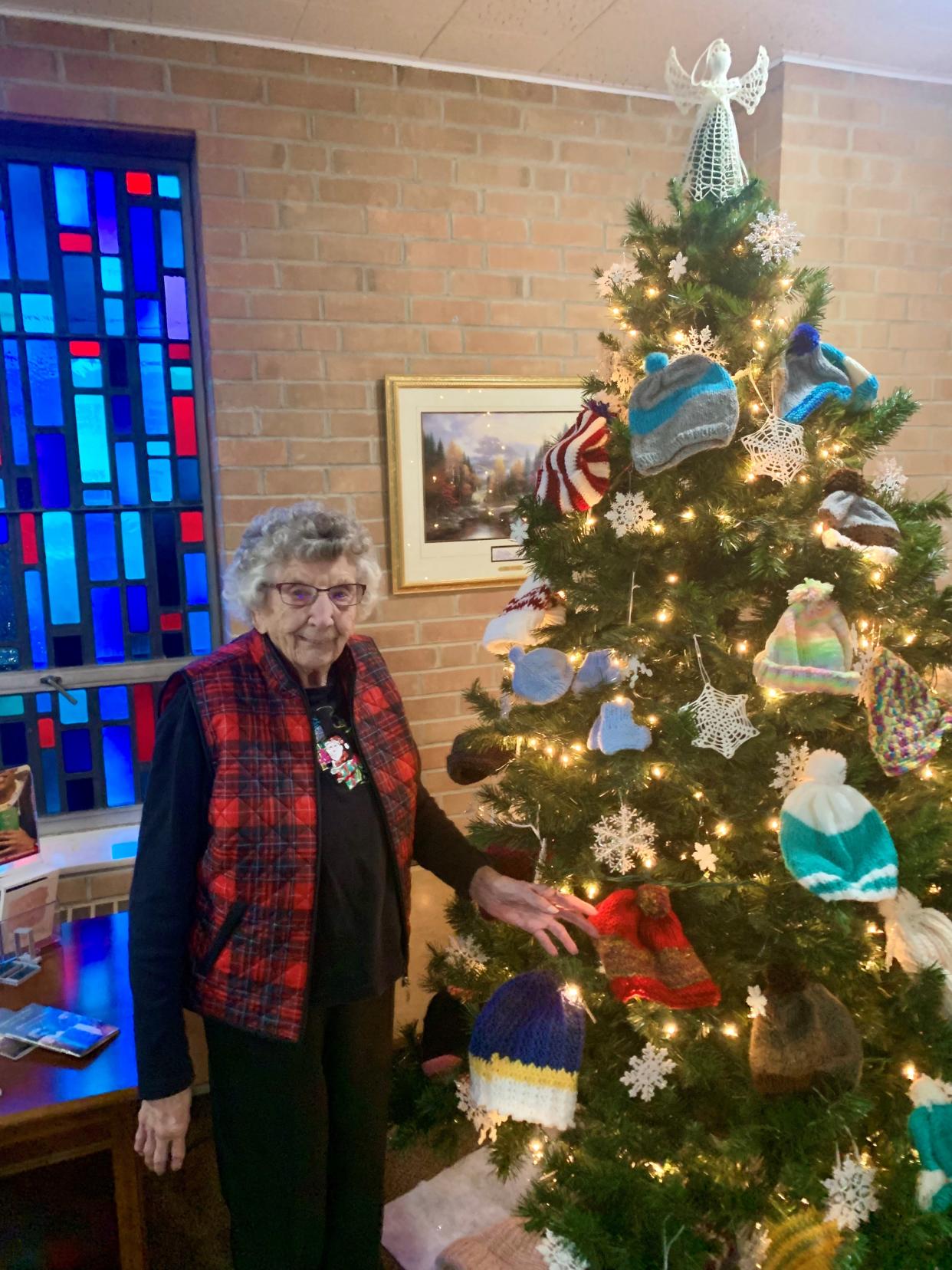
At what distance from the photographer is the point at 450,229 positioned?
2322 mm

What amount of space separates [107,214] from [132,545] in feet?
2.82

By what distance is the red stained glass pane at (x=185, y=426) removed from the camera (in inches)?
92.6

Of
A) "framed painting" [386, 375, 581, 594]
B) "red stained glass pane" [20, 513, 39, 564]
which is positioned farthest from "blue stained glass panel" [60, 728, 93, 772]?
"framed painting" [386, 375, 581, 594]

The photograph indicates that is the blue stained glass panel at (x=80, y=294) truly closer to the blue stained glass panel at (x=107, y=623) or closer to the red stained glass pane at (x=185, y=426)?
the red stained glass pane at (x=185, y=426)

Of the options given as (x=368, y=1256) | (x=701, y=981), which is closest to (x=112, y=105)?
(x=701, y=981)

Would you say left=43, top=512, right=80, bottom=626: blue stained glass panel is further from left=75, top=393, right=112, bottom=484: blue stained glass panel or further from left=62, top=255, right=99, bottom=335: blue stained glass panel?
left=62, top=255, right=99, bottom=335: blue stained glass panel

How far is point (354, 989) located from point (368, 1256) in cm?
60

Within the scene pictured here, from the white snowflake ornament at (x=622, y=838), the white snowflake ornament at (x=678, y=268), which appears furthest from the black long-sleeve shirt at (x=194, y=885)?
the white snowflake ornament at (x=678, y=268)

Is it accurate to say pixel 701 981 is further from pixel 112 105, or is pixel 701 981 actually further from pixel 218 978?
pixel 112 105

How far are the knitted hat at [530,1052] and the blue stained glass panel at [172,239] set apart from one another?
2006 millimetres

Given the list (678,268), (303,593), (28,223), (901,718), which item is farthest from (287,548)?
(28,223)

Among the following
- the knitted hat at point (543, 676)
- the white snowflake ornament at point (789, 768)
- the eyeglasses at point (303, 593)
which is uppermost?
the eyeglasses at point (303, 593)

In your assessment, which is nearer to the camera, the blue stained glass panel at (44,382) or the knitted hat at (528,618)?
the knitted hat at (528,618)

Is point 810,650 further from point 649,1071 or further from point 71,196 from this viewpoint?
point 71,196
